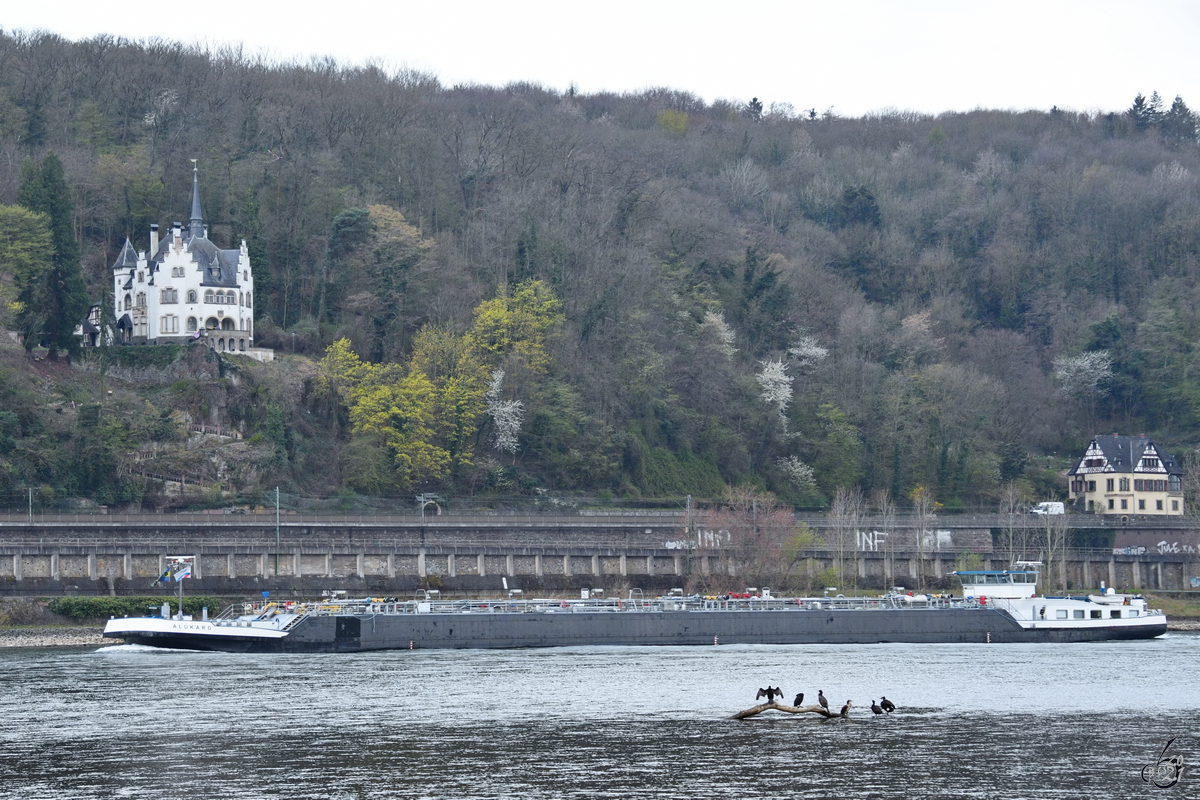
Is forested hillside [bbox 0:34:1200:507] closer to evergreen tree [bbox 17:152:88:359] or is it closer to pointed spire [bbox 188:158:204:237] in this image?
pointed spire [bbox 188:158:204:237]

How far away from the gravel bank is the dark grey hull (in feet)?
20.0

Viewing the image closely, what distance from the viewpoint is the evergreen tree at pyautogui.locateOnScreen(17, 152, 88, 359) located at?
108 m

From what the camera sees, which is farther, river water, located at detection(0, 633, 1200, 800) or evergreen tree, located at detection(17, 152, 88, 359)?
evergreen tree, located at detection(17, 152, 88, 359)

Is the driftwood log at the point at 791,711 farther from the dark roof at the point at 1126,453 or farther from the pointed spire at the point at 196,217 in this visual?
the dark roof at the point at 1126,453

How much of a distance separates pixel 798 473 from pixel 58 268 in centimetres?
5545

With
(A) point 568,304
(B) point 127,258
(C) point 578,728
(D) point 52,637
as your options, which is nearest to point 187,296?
(B) point 127,258

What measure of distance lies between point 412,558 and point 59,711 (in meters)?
45.5

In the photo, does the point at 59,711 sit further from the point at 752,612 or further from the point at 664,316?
the point at 664,316

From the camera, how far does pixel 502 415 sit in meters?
112

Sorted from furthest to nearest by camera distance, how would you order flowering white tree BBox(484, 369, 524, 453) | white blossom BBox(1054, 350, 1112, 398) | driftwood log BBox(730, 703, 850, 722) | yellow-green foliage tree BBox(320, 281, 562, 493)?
1. white blossom BBox(1054, 350, 1112, 398)
2. flowering white tree BBox(484, 369, 524, 453)
3. yellow-green foliage tree BBox(320, 281, 562, 493)
4. driftwood log BBox(730, 703, 850, 722)

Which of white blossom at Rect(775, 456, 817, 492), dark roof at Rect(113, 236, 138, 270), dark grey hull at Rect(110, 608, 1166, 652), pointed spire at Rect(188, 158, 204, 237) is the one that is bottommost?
dark grey hull at Rect(110, 608, 1166, 652)

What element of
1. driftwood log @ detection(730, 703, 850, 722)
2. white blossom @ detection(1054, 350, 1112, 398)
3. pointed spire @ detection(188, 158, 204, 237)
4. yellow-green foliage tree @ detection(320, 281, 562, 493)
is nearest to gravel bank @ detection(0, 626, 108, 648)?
yellow-green foliage tree @ detection(320, 281, 562, 493)

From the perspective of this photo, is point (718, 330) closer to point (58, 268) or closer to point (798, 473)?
point (798, 473)

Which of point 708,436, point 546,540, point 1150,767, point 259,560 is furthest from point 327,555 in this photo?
point 1150,767
